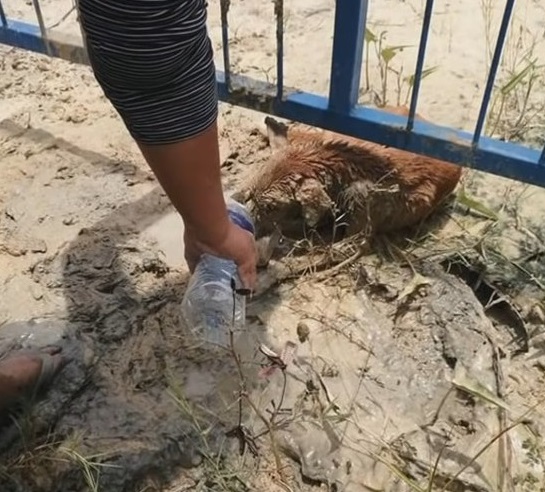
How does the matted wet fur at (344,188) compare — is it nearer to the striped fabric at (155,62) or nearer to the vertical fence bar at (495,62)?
the vertical fence bar at (495,62)

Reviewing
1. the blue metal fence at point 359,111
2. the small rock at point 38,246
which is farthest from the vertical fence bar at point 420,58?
the small rock at point 38,246

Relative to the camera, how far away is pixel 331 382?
220cm

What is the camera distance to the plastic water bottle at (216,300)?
2082 millimetres

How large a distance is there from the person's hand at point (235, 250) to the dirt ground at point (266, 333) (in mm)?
268

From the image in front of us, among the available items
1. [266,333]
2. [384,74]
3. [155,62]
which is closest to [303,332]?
[266,333]

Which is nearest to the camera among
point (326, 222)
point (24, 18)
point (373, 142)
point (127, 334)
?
point (127, 334)

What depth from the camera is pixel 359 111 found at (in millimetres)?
2420

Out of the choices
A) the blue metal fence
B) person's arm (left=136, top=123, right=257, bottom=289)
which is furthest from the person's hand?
the blue metal fence

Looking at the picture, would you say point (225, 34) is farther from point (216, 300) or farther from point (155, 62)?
point (155, 62)

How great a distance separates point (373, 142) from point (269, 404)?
888 millimetres

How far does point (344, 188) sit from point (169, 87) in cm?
109

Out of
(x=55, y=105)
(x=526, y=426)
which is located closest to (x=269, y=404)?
(x=526, y=426)

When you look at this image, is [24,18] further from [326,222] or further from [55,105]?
[326,222]

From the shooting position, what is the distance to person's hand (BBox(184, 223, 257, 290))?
1982 millimetres
